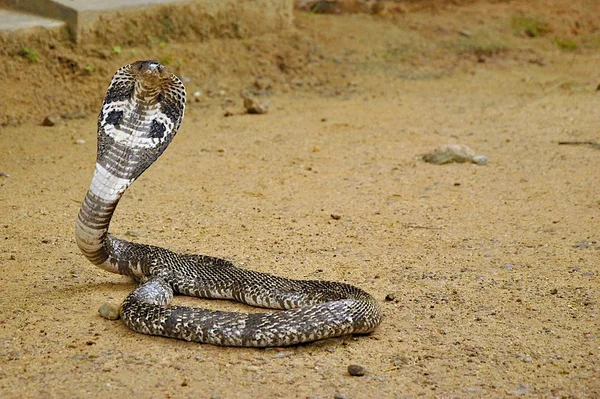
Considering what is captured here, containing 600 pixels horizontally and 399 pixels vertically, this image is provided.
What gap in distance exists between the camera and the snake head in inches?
202

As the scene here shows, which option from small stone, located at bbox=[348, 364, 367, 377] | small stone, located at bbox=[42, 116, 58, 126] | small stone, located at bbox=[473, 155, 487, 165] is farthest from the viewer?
small stone, located at bbox=[42, 116, 58, 126]

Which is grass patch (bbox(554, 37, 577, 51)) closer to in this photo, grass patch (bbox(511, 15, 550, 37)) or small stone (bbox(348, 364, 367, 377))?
grass patch (bbox(511, 15, 550, 37))

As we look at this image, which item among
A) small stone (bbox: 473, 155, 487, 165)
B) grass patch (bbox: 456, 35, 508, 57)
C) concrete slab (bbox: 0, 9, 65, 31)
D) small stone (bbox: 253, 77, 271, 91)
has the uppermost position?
concrete slab (bbox: 0, 9, 65, 31)

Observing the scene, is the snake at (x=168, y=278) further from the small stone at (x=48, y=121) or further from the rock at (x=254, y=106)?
the rock at (x=254, y=106)

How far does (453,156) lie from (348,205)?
1.68 metres

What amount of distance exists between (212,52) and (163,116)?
6.48m

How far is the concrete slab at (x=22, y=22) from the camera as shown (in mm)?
10031

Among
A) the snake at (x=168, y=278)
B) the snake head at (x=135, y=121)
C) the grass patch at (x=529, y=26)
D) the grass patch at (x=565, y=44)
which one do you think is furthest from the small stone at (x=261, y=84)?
the snake head at (x=135, y=121)

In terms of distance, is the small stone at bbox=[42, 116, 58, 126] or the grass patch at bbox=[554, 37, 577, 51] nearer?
the small stone at bbox=[42, 116, 58, 126]

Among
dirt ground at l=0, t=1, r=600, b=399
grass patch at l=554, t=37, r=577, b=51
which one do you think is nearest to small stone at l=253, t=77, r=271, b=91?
dirt ground at l=0, t=1, r=600, b=399

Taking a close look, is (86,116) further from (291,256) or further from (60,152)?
(291,256)

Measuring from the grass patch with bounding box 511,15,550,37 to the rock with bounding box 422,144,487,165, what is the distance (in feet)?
20.2

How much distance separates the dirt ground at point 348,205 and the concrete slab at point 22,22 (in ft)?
0.75

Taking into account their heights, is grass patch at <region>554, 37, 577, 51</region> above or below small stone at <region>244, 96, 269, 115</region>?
above
